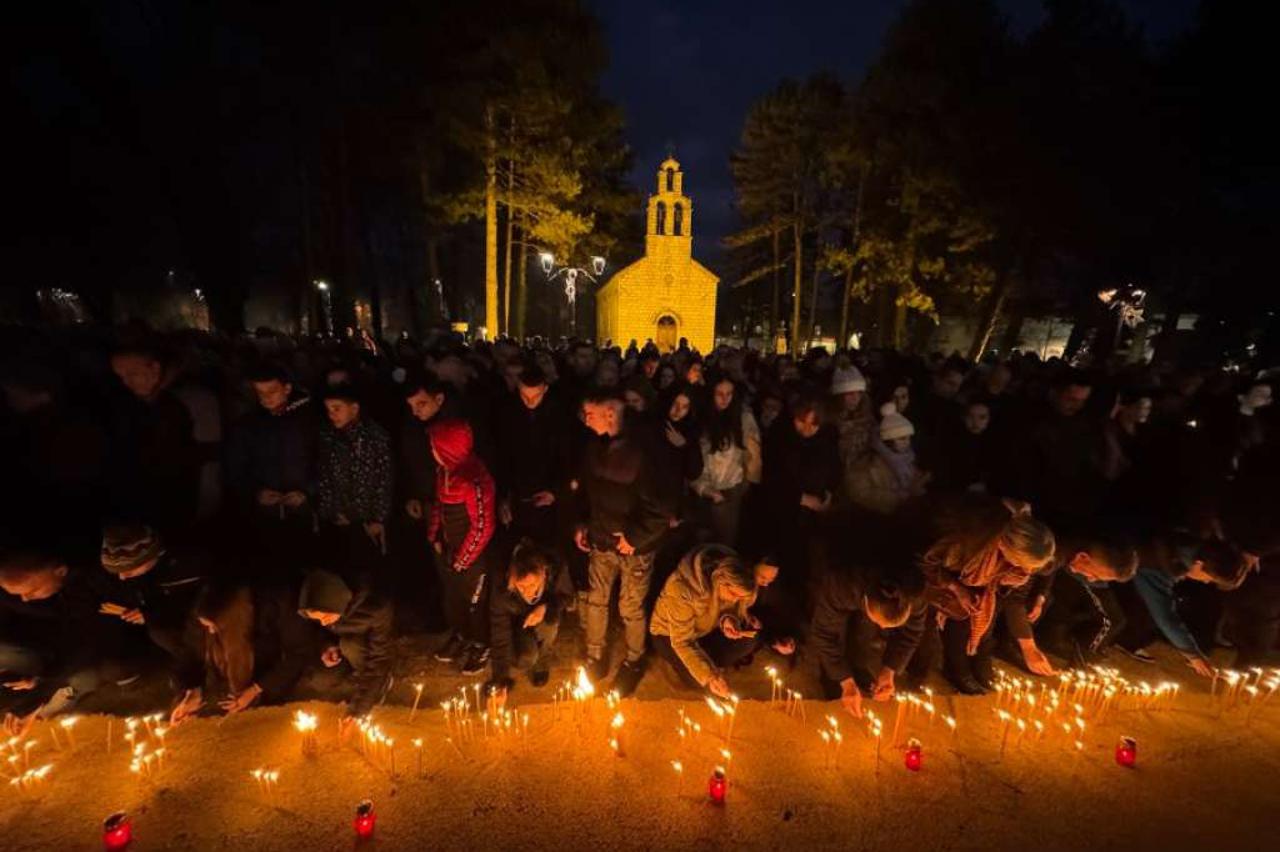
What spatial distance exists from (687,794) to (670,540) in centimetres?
191

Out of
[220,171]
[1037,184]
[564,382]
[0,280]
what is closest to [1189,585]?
[564,382]

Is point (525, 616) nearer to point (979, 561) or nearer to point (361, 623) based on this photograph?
point (361, 623)

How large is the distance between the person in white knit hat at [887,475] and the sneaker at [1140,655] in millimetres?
2106

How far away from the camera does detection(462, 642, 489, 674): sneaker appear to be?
4305mm

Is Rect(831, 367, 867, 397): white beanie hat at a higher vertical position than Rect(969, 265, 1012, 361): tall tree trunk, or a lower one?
lower

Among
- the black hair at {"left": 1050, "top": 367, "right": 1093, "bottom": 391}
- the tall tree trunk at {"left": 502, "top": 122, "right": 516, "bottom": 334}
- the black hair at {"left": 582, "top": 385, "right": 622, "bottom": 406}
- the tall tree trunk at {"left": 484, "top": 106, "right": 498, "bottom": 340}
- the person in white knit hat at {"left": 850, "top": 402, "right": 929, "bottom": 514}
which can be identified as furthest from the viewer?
the tall tree trunk at {"left": 502, "top": 122, "right": 516, "bottom": 334}

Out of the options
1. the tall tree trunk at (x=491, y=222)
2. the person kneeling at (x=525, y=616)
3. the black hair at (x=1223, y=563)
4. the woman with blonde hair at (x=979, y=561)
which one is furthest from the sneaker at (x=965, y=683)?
the tall tree trunk at (x=491, y=222)

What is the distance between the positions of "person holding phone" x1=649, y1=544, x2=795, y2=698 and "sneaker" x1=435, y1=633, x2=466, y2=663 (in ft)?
4.89

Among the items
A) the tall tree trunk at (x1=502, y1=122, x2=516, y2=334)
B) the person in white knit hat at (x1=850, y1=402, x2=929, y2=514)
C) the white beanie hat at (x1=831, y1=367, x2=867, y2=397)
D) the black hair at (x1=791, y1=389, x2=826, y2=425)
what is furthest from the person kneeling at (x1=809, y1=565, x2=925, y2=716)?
the tall tree trunk at (x1=502, y1=122, x2=516, y2=334)

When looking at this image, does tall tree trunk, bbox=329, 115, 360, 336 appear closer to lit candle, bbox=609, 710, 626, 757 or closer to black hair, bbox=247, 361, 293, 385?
black hair, bbox=247, 361, 293, 385

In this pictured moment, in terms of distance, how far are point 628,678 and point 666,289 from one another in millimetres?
36108

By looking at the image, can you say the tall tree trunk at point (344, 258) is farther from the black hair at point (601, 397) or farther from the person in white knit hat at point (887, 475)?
the person in white knit hat at point (887, 475)

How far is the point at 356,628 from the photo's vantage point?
147 inches

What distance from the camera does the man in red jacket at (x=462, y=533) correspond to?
13.1ft
